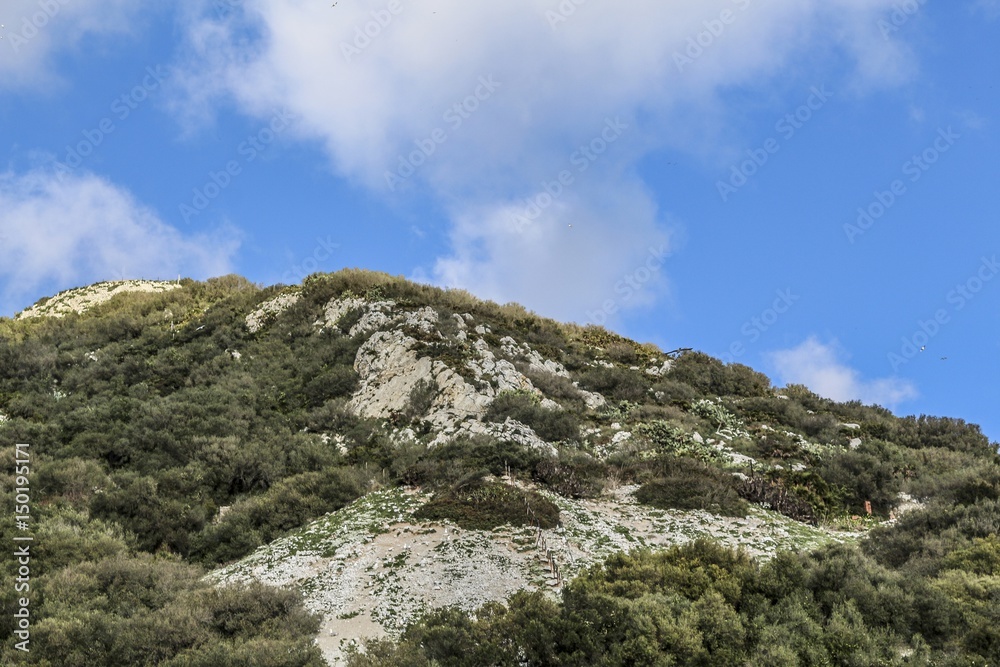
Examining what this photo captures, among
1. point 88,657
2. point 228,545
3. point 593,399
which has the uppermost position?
point 593,399

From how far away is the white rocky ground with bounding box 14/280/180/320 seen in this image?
42.6m

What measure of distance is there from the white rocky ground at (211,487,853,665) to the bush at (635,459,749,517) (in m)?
0.31

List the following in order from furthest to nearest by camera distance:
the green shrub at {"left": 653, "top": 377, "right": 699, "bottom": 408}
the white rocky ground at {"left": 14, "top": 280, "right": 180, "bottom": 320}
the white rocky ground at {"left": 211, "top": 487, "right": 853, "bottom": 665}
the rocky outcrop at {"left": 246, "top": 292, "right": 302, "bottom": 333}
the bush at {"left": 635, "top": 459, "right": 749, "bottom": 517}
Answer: the white rocky ground at {"left": 14, "top": 280, "right": 180, "bottom": 320} → the rocky outcrop at {"left": 246, "top": 292, "right": 302, "bottom": 333} → the green shrub at {"left": 653, "top": 377, "right": 699, "bottom": 408} → the bush at {"left": 635, "top": 459, "right": 749, "bottom": 517} → the white rocky ground at {"left": 211, "top": 487, "right": 853, "bottom": 665}

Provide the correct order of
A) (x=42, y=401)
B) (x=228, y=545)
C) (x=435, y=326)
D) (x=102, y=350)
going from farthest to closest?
(x=102, y=350) < (x=435, y=326) < (x=42, y=401) < (x=228, y=545)

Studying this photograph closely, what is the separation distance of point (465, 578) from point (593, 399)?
542 inches

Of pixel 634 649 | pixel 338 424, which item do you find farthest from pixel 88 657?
pixel 338 424

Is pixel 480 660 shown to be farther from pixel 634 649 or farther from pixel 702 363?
pixel 702 363

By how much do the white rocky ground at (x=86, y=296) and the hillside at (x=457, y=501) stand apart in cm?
820

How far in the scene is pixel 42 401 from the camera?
85.9 ft

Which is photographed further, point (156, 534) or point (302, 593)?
point (156, 534)

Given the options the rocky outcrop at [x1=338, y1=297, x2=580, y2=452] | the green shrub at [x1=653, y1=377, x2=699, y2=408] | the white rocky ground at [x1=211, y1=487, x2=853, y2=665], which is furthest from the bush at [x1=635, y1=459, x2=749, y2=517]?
the green shrub at [x1=653, y1=377, x2=699, y2=408]

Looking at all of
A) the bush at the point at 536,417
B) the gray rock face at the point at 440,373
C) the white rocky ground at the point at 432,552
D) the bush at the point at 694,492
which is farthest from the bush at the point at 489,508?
the bush at the point at 536,417

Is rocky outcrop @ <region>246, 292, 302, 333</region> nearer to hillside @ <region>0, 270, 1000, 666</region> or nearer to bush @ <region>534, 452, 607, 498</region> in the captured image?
hillside @ <region>0, 270, 1000, 666</region>

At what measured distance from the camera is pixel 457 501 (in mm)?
17734
